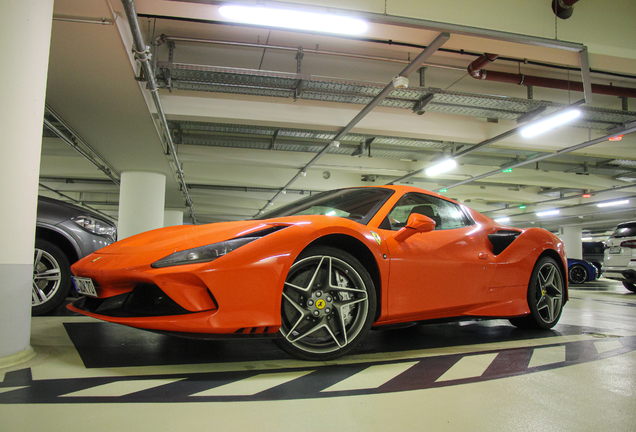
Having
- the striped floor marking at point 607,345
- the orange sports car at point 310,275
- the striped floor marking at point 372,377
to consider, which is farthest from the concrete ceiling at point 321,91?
the striped floor marking at point 372,377

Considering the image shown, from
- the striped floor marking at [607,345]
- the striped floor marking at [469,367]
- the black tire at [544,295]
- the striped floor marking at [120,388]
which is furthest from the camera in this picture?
the black tire at [544,295]

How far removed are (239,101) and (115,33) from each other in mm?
3128

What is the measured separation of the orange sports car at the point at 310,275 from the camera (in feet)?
6.31

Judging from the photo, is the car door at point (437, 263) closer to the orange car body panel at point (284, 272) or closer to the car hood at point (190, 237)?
the orange car body panel at point (284, 272)

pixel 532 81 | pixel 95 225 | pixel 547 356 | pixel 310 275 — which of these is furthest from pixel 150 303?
pixel 532 81

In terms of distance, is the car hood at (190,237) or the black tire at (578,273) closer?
the car hood at (190,237)

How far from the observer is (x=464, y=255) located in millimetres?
2951

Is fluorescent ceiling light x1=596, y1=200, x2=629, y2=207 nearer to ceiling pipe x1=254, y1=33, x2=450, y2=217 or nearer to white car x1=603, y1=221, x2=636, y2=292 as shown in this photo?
white car x1=603, y1=221, x2=636, y2=292

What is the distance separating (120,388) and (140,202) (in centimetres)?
1032

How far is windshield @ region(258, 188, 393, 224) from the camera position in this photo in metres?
2.74

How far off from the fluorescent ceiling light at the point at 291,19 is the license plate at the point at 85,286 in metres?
3.23

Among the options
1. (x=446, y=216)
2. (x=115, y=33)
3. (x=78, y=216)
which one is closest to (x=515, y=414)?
(x=446, y=216)

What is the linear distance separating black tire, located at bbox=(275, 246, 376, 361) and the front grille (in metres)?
0.56

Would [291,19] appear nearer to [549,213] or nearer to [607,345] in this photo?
[607,345]
